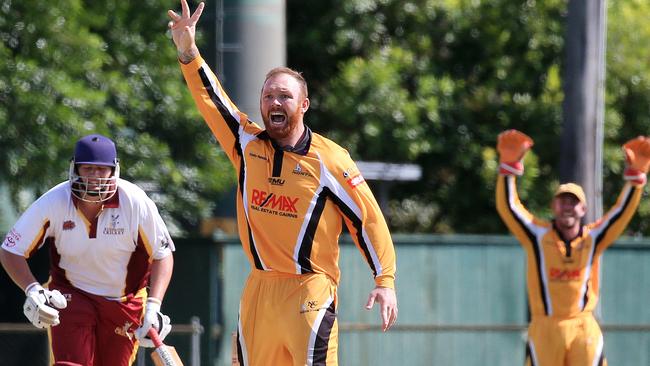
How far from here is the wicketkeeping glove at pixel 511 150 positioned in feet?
38.4

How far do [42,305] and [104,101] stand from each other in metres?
7.29

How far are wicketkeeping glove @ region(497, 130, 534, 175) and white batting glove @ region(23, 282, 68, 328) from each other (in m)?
4.90

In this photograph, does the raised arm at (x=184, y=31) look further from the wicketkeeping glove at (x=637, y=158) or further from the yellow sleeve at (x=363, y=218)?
the wicketkeeping glove at (x=637, y=158)

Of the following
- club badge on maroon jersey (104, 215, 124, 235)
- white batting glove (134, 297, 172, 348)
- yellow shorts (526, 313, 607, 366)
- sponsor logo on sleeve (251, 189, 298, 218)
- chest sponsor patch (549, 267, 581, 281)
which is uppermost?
sponsor logo on sleeve (251, 189, 298, 218)

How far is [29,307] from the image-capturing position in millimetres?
7797

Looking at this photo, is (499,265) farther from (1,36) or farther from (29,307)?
(29,307)

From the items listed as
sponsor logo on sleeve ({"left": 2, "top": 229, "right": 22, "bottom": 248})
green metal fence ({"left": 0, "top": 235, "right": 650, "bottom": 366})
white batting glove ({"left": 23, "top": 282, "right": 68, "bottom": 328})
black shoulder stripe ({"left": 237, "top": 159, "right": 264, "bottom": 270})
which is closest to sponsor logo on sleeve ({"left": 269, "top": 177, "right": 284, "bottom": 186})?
black shoulder stripe ({"left": 237, "top": 159, "right": 264, "bottom": 270})

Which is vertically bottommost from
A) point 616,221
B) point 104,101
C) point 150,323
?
point 150,323

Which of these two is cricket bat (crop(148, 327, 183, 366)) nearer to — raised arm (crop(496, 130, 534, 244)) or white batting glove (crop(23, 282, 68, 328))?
white batting glove (crop(23, 282, 68, 328))

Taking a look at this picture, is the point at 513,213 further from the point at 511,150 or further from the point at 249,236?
the point at 249,236

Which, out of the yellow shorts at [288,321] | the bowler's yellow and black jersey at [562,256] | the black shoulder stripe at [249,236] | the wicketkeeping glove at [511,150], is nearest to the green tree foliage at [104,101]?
the wicketkeeping glove at [511,150]

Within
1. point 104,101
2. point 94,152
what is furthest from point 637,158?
point 104,101

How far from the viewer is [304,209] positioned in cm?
768

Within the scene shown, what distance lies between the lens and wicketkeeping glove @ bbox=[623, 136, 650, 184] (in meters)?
11.5
